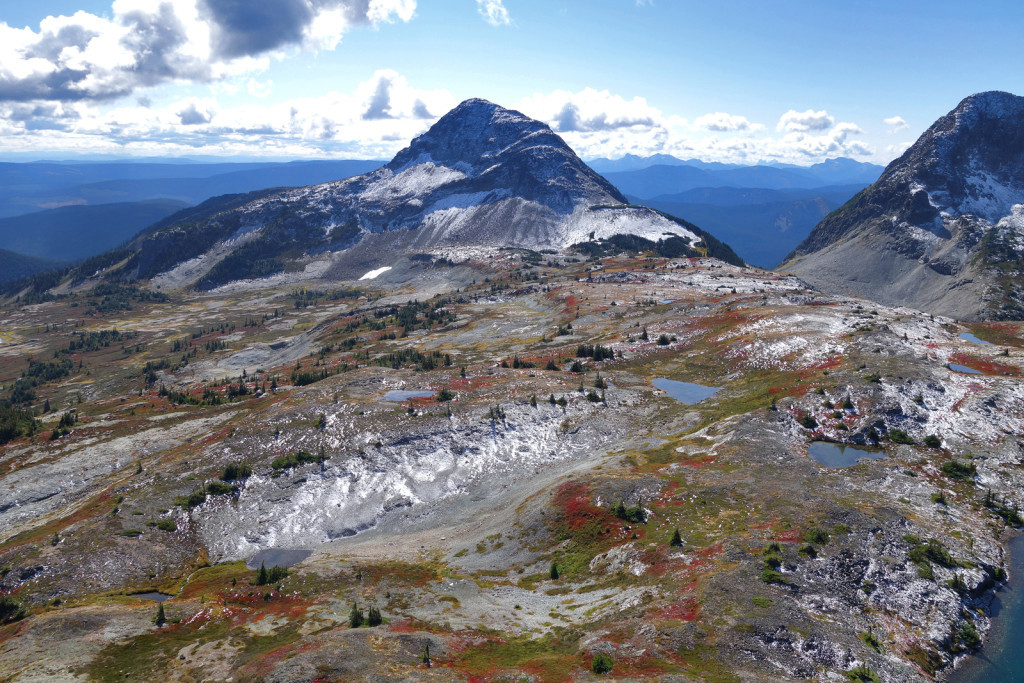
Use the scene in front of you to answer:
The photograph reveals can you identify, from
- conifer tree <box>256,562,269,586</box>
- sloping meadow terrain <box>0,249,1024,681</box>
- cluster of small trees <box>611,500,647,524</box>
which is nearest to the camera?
sloping meadow terrain <box>0,249,1024,681</box>

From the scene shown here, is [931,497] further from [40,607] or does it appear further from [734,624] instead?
[40,607]

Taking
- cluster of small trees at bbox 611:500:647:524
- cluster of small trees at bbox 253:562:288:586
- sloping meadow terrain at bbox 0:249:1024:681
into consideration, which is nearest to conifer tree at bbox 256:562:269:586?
cluster of small trees at bbox 253:562:288:586

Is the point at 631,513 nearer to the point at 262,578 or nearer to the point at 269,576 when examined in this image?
the point at 269,576

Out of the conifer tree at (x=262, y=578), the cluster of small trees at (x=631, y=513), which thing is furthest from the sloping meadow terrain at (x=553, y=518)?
the conifer tree at (x=262, y=578)

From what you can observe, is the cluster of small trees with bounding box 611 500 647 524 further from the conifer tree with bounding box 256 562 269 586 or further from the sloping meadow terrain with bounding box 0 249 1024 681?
the conifer tree with bounding box 256 562 269 586

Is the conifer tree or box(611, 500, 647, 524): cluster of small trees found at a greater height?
box(611, 500, 647, 524): cluster of small trees

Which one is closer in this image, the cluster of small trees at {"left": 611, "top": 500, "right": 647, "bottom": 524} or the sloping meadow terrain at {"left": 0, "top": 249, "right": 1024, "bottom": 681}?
the sloping meadow terrain at {"left": 0, "top": 249, "right": 1024, "bottom": 681}

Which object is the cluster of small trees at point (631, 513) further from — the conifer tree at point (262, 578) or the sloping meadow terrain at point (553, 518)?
the conifer tree at point (262, 578)

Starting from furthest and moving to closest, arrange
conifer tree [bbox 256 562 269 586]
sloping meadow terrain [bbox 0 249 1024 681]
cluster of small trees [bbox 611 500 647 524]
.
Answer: cluster of small trees [bbox 611 500 647 524] < conifer tree [bbox 256 562 269 586] < sloping meadow terrain [bbox 0 249 1024 681]

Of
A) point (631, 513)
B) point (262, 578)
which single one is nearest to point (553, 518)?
point (631, 513)

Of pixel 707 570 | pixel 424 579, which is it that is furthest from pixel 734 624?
pixel 424 579
